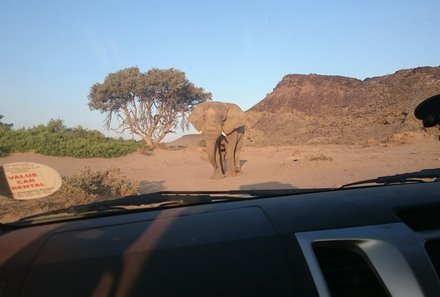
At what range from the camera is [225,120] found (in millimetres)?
15852

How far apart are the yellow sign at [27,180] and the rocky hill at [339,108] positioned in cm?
2483

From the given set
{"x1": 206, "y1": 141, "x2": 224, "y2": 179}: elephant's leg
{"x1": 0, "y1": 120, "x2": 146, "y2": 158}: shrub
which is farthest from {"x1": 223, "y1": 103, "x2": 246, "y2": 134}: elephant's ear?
{"x1": 0, "y1": 120, "x2": 146, "y2": 158}: shrub

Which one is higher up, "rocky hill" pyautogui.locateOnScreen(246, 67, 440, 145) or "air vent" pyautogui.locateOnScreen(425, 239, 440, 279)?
"rocky hill" pyautogui.locateOnScreen(246, 67, 440, 145)

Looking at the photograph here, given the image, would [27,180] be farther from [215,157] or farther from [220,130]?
[220,130]

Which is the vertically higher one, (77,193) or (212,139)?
→ (212,139)

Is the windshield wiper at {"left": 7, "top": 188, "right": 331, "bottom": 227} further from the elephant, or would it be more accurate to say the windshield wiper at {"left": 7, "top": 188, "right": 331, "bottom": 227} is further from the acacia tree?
the acacia tree

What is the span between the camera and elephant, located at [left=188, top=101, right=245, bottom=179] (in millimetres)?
15203

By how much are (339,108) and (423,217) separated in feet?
126

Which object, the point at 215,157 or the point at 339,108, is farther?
the point at 339,108

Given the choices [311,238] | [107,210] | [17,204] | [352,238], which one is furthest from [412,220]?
[17,204]

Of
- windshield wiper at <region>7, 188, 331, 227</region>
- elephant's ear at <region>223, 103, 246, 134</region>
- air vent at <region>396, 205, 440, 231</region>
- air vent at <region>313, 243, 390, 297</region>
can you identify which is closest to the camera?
air vent at <region>313, 243, 390, 297</region>

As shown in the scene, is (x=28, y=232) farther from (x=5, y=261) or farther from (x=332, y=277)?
(x=332, y=277)

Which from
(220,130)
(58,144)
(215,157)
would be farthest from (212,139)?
(58,144)

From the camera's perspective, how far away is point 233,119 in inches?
623
